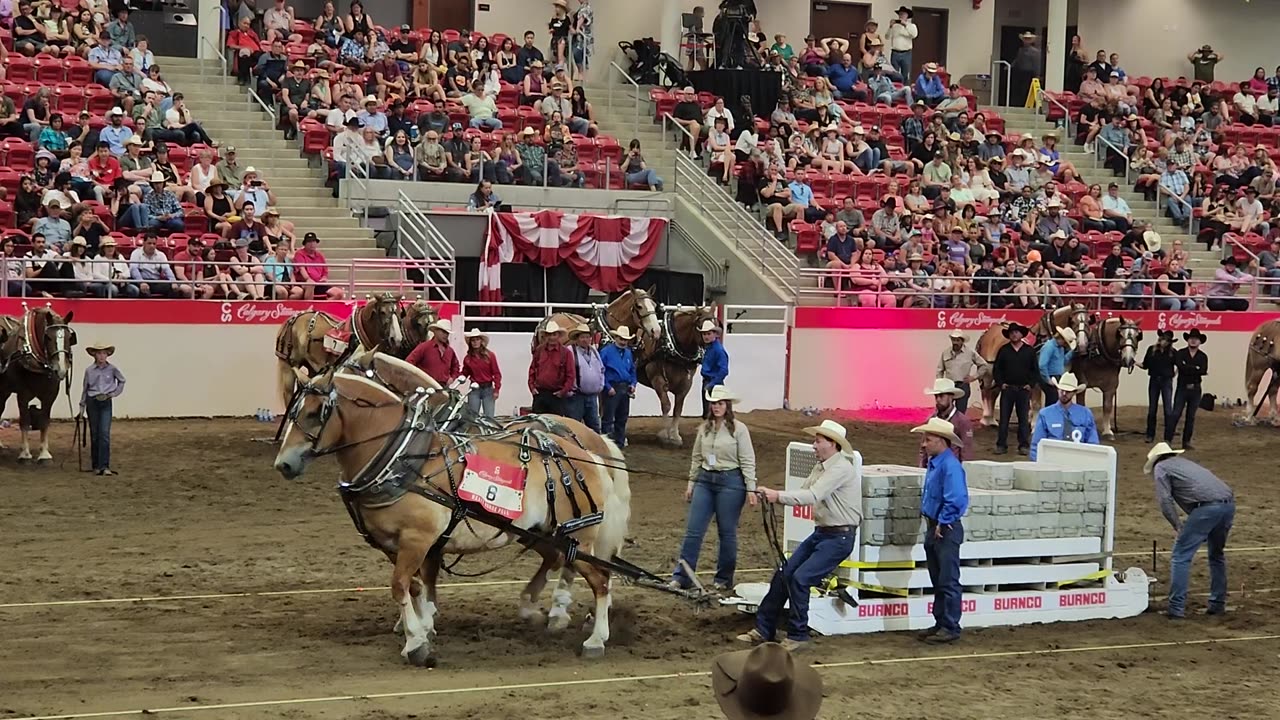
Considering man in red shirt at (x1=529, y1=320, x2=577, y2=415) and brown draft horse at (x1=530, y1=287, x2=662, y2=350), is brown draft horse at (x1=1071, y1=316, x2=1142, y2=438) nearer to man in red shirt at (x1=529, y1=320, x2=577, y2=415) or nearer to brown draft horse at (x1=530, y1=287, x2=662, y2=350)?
brown draft horse at (x1=530, y1=287, x2=662, y2=350)

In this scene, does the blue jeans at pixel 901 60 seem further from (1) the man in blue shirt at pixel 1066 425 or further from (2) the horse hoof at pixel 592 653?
(2) the horse hoof at pixel 592 653

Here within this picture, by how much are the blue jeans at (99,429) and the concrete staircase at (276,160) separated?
5.51m

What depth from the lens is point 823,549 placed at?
11.3 m

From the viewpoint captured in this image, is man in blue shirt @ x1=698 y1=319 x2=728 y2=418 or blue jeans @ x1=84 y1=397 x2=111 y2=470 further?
man in blue shirt @ x1=698 y1=319 x2=728 y2=418

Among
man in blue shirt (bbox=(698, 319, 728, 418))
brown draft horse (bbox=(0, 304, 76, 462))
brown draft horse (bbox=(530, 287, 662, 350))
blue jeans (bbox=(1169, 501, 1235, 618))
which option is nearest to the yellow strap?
brown draft horse (bbox=(530, 287, 662, 350))

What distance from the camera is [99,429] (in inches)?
691

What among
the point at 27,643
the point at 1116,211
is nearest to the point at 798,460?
the point at 27,643

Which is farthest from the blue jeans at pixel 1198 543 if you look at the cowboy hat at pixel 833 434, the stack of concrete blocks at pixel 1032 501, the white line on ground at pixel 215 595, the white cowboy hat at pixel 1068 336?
the white cowboy hat at pixel 1068 336

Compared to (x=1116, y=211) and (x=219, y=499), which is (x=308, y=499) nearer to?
(x=219, y=499)

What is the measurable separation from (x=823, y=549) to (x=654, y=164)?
1951 cm

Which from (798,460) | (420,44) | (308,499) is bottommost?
(308,499)

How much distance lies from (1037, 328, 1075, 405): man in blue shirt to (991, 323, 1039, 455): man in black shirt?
1.25 feet

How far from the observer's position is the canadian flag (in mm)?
Result: 25547

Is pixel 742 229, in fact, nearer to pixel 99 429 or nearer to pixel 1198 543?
pixel 99 429
